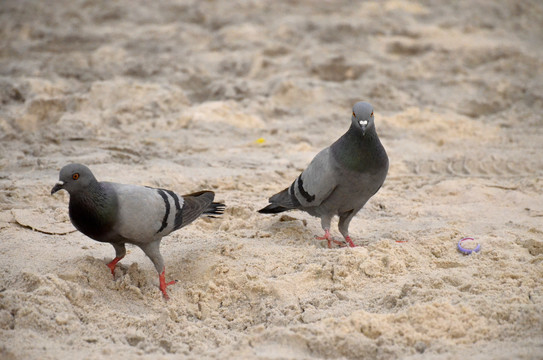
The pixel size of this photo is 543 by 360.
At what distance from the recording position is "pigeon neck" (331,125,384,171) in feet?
12.7

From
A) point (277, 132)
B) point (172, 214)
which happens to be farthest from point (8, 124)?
point (172, 214)

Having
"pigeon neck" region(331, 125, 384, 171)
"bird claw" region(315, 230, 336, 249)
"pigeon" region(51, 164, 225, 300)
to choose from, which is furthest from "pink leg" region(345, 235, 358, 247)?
"pigeon" region(51, 164, 225, 300)

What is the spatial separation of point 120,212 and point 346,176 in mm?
1496

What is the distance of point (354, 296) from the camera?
3.28m

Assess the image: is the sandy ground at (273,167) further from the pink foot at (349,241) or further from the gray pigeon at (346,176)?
the gray pigeon at (346,176)

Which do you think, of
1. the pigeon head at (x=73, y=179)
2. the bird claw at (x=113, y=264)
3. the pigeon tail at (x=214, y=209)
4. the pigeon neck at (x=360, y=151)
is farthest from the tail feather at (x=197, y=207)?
the pigeon neck at (x=360, y=151)

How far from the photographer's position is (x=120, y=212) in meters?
3.30

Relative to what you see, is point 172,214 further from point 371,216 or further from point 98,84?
point 98,84

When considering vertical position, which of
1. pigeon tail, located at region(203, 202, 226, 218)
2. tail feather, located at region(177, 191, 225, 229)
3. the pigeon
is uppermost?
the pigeon

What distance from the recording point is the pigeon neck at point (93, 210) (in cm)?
322

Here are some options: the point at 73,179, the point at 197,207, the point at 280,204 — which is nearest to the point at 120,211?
the point at 73,179

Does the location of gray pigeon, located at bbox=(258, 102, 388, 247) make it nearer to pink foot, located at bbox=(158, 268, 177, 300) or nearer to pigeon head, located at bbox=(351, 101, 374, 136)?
pigeon head, located at bbox=(351, 101, 374, 136)

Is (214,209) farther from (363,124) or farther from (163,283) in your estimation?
(363,124)

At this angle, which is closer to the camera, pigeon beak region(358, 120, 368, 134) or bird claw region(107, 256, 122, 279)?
bird claw region(107, 256, 122, 279)
